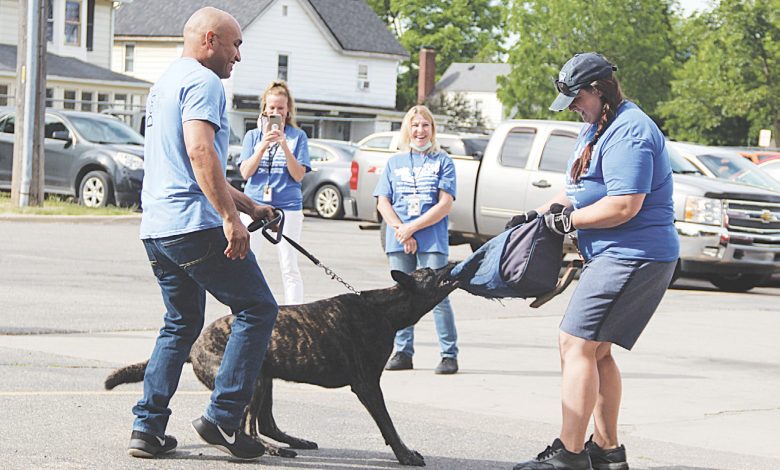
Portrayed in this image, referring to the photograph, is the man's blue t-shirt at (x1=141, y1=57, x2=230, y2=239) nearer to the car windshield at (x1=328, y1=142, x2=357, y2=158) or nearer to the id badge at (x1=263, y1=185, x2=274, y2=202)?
the id badge at (x1=263, y1=185, x2=274, y2=202)

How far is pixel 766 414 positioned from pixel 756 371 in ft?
6.21

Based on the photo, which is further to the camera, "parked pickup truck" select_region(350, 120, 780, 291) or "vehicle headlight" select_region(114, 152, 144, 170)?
"vehicle headlight" select_region(114, 152, 144, 170)

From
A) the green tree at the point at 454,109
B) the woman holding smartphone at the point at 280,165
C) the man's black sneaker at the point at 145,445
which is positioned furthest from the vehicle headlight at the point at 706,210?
the green tree at the point at 454,109

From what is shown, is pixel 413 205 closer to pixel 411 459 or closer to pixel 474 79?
pixel 411 459

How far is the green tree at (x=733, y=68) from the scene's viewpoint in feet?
178

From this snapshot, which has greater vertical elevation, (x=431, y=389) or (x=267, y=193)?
(x=267, y=193)

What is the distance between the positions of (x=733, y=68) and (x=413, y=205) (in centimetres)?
4918

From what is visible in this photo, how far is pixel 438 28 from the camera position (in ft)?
292

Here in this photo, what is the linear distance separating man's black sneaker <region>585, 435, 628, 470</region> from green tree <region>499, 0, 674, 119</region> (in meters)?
64.2

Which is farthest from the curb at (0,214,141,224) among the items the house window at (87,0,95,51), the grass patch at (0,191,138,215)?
the house window at (87,0,95,51)

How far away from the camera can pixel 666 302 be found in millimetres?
15141

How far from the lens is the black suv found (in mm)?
23094

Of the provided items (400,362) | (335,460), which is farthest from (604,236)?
(400,362)

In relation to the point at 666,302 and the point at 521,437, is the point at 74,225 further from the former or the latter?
the point at 521,437
